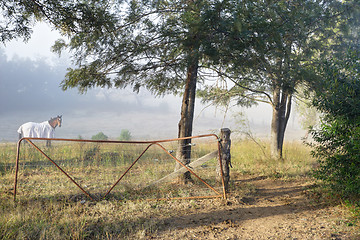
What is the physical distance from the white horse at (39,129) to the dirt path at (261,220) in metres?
11.2

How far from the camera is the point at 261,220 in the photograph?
16.5 ft

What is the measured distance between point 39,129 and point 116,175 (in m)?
8.03

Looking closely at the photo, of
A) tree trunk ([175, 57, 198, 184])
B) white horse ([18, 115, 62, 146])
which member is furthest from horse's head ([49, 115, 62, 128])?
tree trunk ([175, 57, 198, 184])

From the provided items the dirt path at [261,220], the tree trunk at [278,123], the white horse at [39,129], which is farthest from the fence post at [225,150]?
the white horse at [39,129]

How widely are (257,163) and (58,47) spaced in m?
7.40

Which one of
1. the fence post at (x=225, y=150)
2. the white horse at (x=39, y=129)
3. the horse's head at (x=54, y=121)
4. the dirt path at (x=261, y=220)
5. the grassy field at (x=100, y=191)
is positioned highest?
the horse's head at (x=54, y=121)

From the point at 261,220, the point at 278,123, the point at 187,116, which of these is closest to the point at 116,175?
the point at 187,116

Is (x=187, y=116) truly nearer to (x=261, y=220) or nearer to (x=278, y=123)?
(x=261, y=220)

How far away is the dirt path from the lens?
443 cm

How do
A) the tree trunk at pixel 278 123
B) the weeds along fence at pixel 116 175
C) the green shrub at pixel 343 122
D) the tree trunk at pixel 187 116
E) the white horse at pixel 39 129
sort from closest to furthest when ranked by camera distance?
1. the green shrub at pixel 343 122
2. the weeds along fence at pixel 116 175
3. the tree trunk at pixel 187 116
4. the tree trunk at pixel 278 123
5. the white horse at pixel 39 129

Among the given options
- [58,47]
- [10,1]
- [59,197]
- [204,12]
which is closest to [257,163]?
[204,12]

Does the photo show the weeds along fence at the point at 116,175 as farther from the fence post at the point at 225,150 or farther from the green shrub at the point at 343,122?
the green shrub at the point at 343,122

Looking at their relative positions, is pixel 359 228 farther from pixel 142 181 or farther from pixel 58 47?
pixel 58 47

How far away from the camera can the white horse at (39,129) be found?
14133mm
